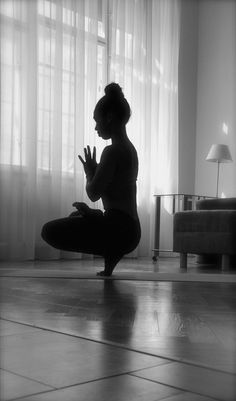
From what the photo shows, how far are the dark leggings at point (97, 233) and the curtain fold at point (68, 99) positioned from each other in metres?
1.65

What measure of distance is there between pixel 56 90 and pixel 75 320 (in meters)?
3.66

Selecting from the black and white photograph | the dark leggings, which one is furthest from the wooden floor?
the dark leggings

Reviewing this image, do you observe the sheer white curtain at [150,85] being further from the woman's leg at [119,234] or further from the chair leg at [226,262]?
the woman's leg at [119,234]

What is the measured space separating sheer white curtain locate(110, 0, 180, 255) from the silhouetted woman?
259 centimetres

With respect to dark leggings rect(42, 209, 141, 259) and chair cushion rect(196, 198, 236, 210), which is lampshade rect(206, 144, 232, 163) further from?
dark leggings rect(42, 209, 141, 259)

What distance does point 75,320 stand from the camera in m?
1.47

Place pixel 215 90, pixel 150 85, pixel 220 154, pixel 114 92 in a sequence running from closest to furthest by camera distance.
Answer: pixel 114 92
pixel 220 154
pixel 150 85
pixel 215 90

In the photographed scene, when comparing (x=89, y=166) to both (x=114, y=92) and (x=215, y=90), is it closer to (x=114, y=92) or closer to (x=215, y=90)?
(x=114, y=92)

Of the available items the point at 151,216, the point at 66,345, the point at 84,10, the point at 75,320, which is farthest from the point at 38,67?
the point at 66,345

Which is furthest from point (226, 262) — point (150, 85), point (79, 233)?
point (150, 85)

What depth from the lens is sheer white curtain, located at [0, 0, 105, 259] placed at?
4480 millimetres

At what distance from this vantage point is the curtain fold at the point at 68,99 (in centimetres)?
451

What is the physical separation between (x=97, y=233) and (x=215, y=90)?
4048 mm

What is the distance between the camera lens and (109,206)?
2.92 m
